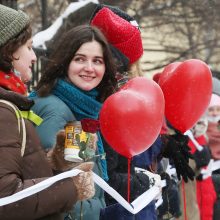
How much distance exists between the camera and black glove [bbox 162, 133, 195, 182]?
154 inches

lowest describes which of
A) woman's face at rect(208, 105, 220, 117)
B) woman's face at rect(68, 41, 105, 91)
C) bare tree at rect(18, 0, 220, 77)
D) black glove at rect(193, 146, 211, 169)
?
bare tree at rect(18, 0, 220, 77)

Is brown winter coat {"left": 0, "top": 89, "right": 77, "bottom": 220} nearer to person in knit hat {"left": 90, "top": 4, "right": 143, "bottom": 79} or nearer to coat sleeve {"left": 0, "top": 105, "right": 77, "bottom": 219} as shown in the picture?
coat sleeve {"left": 0, "top": 105, "right": 77, "bottom": 219}

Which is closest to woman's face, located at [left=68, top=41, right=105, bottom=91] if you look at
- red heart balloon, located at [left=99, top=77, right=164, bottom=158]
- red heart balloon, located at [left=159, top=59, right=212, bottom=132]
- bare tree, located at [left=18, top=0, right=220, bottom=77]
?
red heart balloon, located at [left=99, top=77, right=164, bottom=158]

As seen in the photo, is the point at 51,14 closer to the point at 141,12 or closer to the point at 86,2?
the point at 141,12

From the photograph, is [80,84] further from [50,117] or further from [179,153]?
[179,153]

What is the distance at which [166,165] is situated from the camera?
4.92 meters

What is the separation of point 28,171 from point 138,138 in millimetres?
707

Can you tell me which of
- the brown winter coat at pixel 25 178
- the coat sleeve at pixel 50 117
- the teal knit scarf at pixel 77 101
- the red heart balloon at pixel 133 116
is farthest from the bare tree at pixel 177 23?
the brown winter coat at pixel 25 178

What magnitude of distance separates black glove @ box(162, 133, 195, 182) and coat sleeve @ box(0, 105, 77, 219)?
5.49ft

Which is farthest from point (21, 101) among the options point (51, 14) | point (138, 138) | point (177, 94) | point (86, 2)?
point (51, 14)

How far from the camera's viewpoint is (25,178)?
7.80 feet

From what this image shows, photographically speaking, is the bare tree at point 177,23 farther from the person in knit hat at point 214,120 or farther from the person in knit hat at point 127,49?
the person in knit hat at point 127,49

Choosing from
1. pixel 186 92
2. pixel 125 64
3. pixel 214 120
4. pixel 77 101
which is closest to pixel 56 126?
pixel 77 101

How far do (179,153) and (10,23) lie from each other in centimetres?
181
